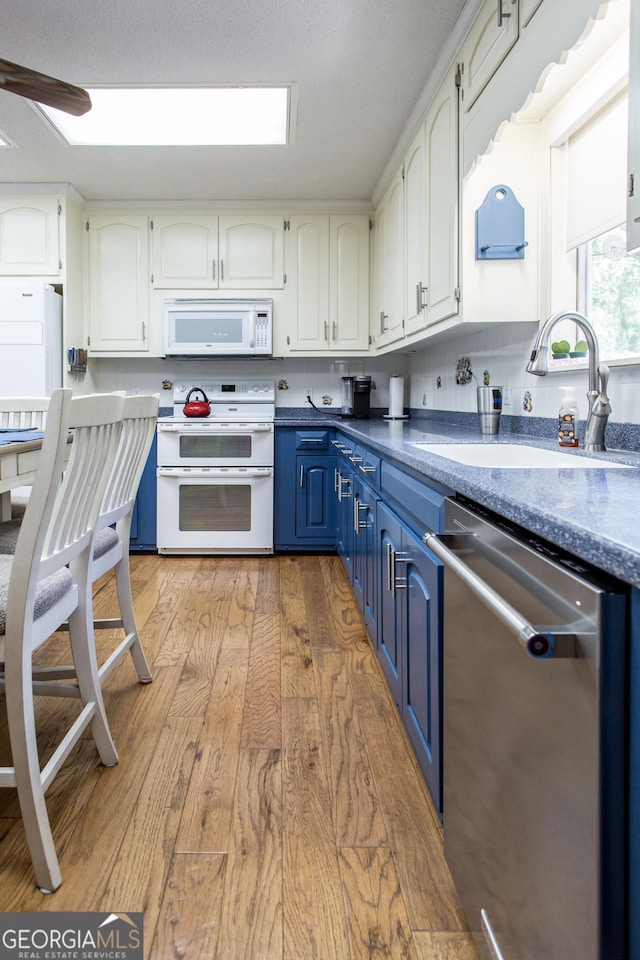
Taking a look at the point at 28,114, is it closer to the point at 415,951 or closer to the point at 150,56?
the point at 150,56

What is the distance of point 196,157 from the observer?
340 centimetres

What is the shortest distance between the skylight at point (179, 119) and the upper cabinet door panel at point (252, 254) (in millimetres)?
951

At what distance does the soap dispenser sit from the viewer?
1.80m

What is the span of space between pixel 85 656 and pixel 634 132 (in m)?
1.61

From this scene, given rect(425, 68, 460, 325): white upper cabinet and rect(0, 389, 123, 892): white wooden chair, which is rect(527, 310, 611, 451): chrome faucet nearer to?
rect(425, 68, 460, 325): white upper cabinet

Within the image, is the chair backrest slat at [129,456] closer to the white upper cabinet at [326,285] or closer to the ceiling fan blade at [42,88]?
the ceiling fan blade at [42,88]

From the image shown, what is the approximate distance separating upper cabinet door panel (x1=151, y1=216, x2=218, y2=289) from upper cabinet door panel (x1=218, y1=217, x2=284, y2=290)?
0.22 ft

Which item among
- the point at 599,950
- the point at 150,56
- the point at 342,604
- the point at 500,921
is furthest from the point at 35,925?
the point at 150,56

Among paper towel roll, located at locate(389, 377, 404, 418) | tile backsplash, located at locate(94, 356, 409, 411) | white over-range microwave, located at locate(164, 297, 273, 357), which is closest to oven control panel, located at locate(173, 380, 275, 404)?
tile backsplash, located at locate(94, 356, 409, 411)

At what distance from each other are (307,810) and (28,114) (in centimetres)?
314

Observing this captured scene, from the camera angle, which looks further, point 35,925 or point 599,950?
point 35,925

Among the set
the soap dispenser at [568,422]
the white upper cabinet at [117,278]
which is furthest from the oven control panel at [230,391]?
the soap dispenser at [568,422]

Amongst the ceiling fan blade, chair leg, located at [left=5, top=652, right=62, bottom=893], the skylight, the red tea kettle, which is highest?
the skylight

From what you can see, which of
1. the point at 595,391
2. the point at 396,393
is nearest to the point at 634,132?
the point at 595,391
